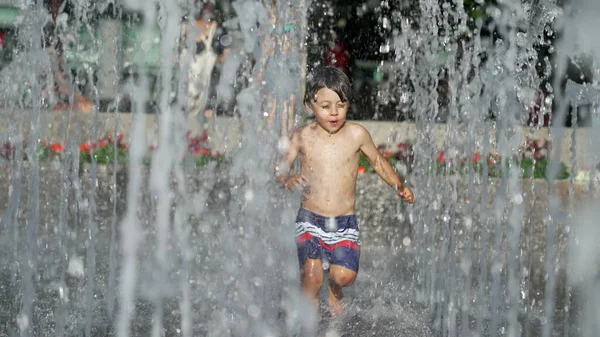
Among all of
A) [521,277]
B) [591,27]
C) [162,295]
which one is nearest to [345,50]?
[591,27]

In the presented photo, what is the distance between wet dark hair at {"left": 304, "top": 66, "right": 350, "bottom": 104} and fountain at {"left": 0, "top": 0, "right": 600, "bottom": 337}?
3.10 ft

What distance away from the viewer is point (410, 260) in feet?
23.5

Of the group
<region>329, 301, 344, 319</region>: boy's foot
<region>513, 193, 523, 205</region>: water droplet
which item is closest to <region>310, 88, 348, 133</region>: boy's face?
<region>329, 301, 344, 319</region>: boy's foot

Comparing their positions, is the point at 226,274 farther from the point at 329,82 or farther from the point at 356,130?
the point at 329,82

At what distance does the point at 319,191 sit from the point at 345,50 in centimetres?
864

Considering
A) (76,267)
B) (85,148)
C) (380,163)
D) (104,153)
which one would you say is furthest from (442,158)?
(380,163)

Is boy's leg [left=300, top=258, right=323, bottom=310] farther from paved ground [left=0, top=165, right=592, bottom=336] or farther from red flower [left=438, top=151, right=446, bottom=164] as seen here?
red flower [left=438, top=151, right=446, bottom=164]

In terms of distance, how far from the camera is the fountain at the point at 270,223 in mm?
4941

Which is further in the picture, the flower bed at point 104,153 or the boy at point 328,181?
the flower bed at point 104,153

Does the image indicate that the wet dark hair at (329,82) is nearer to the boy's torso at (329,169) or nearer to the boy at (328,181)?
the boy at (328,181)

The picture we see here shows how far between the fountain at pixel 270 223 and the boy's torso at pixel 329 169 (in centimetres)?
50

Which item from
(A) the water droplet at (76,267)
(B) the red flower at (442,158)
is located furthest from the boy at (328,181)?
(B) the red flower at (442,158)

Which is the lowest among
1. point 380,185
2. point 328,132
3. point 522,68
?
point 380,185

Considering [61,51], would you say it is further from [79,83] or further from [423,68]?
[423,68]
